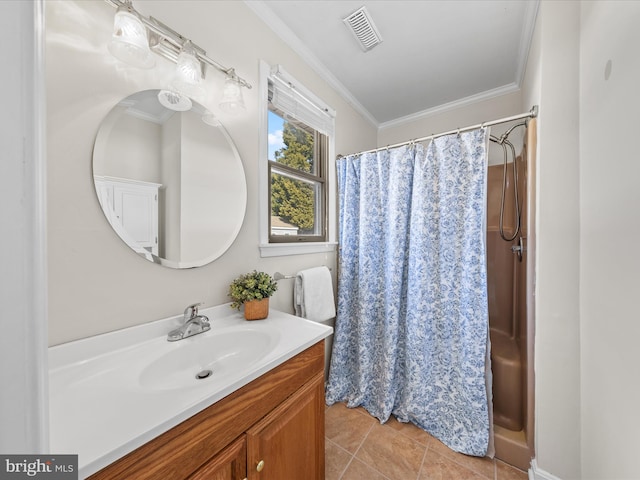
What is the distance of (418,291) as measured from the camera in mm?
1501

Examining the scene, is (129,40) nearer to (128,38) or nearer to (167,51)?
(128,38)

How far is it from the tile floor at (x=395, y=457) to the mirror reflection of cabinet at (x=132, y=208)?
145 cm

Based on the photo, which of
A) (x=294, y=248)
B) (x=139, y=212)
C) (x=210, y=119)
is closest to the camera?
(x=139, y=212)

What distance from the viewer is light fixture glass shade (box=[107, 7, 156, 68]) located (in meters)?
0.77

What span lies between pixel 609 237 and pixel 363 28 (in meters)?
1.57

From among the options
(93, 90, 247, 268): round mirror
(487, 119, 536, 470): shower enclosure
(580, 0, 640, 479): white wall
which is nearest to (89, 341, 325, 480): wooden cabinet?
(93, 90, 247, 268): round mirror

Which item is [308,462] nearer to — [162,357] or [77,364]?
[162,357]

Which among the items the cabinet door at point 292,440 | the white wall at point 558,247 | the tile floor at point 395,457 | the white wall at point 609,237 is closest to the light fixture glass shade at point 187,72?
the cabinet door at point 292,440

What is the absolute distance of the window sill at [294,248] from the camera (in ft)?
4.36

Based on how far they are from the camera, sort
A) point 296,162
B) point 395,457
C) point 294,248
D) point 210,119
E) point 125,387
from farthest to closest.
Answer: point 296,162, point 294,248, point 395,457, point 210,119, point 125,387

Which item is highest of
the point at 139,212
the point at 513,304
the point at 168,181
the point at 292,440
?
the point at 168,181

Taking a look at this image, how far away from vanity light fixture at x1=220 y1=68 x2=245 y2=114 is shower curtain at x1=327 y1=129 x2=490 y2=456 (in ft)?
3.14

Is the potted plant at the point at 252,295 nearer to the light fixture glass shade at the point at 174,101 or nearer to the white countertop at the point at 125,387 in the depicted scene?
the white countertop at the point at 125,387

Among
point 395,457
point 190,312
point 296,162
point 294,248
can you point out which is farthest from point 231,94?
point 395,457
